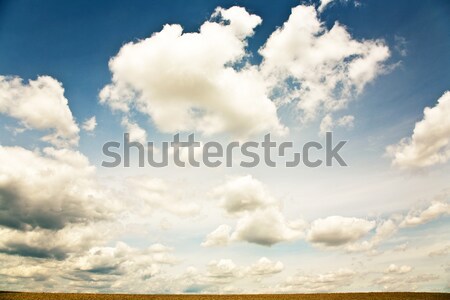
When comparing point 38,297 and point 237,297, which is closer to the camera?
point 38,297

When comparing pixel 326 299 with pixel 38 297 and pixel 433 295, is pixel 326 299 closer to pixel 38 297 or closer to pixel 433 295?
pixel 433 295

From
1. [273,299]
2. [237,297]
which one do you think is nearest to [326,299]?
[273,299]

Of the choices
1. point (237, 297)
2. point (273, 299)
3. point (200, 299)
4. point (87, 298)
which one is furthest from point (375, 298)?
point (87, 298)

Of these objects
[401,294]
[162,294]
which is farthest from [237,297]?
[401,294]

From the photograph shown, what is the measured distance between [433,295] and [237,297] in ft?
131

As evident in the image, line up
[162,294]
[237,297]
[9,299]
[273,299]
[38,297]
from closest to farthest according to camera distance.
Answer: [9,299] → [38,297] → [273,299] → [237,297] → [162,294]

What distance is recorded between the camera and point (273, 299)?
7725cm

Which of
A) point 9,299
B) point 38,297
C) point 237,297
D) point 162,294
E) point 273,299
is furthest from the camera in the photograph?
point 162,294

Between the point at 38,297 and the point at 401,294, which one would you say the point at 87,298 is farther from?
the point at 401,294

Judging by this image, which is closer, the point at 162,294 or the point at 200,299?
the point at 200,299

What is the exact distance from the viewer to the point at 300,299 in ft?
256

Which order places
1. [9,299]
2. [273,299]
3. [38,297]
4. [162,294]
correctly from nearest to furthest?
[9,299] < [38,297] < [273,299] < [162,294]

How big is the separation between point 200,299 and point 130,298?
55.4 feet

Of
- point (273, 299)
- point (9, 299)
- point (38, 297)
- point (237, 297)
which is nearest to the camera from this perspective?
point (9, 299)
